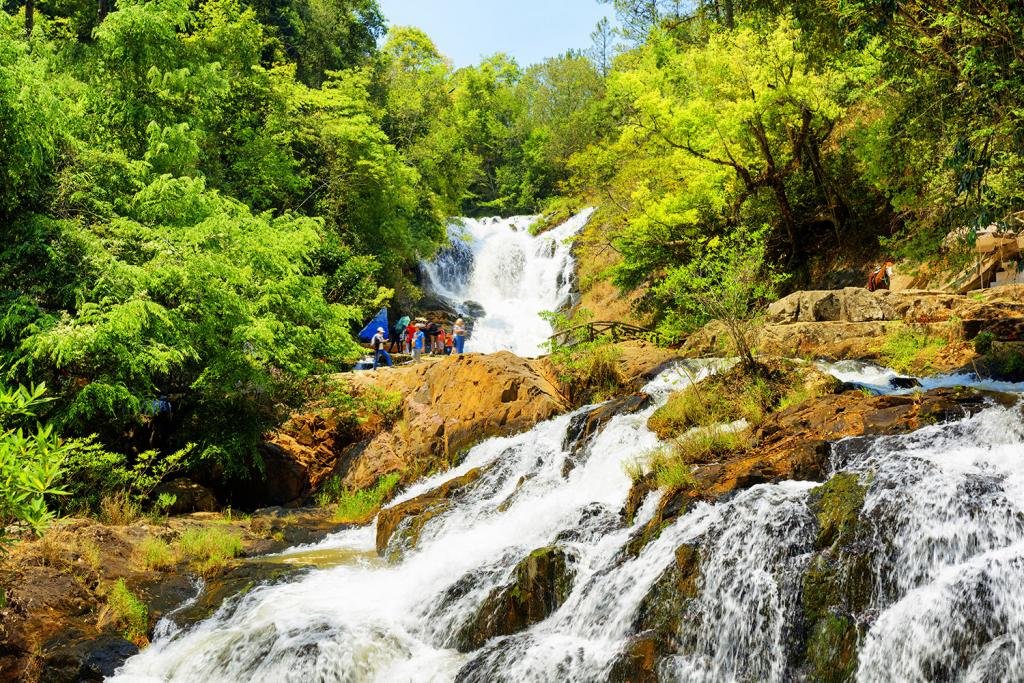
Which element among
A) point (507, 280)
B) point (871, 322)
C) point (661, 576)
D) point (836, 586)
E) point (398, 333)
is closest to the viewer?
point (836, 586)

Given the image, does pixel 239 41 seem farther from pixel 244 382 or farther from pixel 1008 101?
pixel 1008 101

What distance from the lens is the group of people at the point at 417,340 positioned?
19.3 meters

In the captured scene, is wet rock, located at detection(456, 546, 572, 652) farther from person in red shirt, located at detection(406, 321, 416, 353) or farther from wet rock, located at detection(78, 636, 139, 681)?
person in red shirt, located at detection(406, 321, 416, 353)

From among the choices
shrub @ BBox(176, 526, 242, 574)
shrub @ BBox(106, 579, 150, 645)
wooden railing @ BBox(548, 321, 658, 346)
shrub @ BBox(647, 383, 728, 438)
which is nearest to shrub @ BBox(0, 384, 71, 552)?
shrub @ BBox(106, 579, 150, 645)

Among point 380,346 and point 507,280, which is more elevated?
point 507,280

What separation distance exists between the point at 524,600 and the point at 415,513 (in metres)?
3.41

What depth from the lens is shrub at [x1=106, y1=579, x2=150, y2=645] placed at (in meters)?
7.49

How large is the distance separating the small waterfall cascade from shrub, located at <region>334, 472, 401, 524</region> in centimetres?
290

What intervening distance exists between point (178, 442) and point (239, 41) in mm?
15689

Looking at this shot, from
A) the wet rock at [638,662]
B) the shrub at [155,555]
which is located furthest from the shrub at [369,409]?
the wet rock at [638,662]

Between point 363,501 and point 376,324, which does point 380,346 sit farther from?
point 363,501

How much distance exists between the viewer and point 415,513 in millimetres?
10094

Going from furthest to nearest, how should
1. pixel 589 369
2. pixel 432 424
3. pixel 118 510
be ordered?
pixel 432 424, pixel 589 369, pixel 118 510

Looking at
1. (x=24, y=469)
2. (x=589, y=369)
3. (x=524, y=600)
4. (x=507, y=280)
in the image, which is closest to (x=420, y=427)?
(x=589, y=369)
